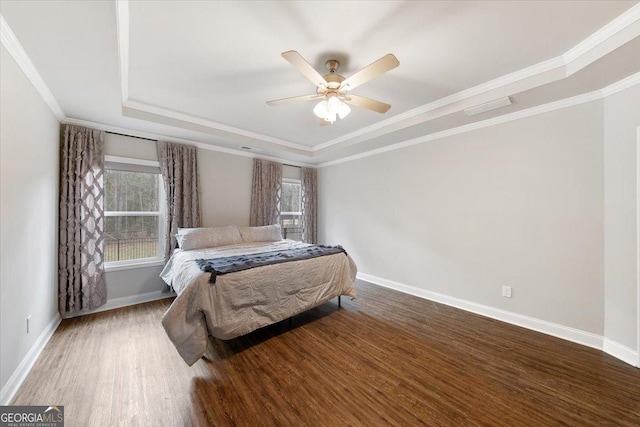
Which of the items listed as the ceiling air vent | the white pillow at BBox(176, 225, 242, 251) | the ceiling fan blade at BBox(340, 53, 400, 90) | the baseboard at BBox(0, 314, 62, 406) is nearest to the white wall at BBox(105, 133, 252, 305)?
the white pillow at BBox(176, 225, 242, 251)

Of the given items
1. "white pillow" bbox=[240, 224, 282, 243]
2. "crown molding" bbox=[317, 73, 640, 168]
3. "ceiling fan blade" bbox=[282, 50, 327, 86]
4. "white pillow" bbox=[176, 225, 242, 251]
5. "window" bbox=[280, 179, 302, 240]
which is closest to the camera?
"ceiling fan blade" bbox=[282, 50, 327, 86]

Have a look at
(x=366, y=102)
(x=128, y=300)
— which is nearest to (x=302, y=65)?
(x=366, y=102)

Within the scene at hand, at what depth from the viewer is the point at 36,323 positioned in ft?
6.88

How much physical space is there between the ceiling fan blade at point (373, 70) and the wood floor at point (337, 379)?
7.69ft

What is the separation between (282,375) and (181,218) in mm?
2815

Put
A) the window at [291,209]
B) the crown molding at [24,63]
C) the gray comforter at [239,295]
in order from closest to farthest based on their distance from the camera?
the crown molding at [24,63]
the gray comforter at [239,295]
the window at [291,209]

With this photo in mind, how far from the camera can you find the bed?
1.96 metres

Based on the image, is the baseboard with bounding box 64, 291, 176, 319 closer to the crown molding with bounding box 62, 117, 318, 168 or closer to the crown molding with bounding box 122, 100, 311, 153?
the crown molding with bounding box 62, 117, 318, 168

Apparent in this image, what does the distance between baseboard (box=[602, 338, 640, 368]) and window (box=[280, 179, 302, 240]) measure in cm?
448

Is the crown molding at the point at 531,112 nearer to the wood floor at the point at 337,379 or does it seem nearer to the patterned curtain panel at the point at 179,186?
the wood floor at the point at 337,379

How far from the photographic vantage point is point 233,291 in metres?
2.17

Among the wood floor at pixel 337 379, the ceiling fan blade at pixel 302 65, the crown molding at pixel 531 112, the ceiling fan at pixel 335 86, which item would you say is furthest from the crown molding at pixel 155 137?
the ceiling fan blade at pixel 302 65

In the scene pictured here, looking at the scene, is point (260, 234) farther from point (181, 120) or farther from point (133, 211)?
point (181, 120)

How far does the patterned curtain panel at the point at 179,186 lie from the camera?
350 centimetres
